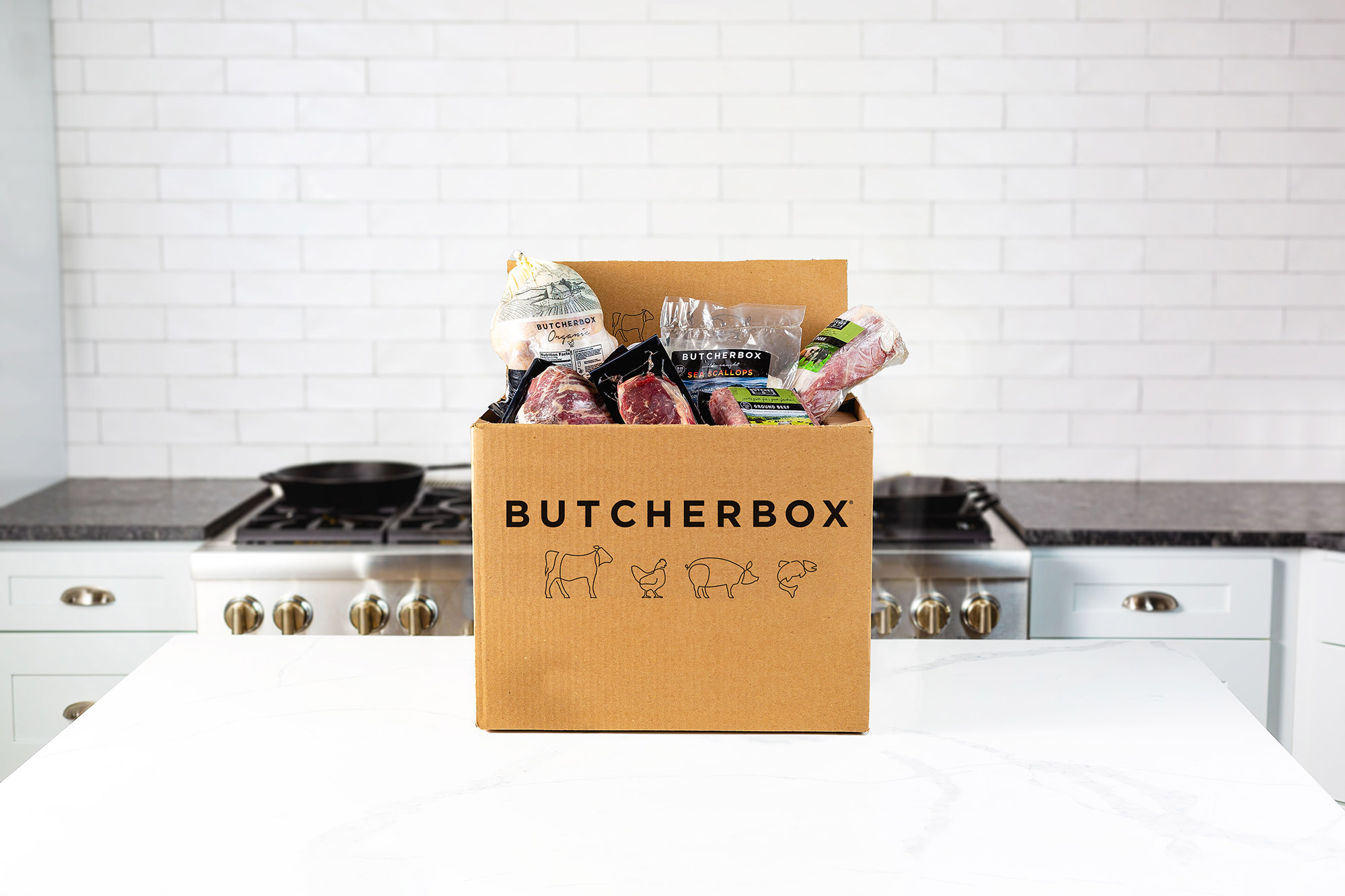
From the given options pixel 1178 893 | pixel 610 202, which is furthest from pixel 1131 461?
pixel 1178 893

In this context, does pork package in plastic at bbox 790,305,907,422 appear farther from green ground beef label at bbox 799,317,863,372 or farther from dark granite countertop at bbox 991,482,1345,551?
dark granite countertop at bbox 991,482,1345,551

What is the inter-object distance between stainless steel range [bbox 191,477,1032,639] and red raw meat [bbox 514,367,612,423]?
4.18 feet

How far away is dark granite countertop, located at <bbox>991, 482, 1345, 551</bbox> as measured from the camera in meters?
2.19

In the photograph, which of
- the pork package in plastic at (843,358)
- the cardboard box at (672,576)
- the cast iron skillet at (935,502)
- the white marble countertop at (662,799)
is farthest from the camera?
the cast iron skillet at (935,502)

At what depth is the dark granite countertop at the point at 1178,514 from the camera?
2.19 meters

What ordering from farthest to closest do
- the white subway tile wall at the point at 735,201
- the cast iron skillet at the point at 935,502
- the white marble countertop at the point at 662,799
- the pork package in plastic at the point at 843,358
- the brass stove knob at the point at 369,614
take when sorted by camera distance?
the white subway tile wall at the point at 735,201 → the cast iron skillet at the point at 935,502 → the brass stove knob at the point at 369,614 → the pork package in plastic at the point at 843,358 → the white marble countertop at the point at 662,799

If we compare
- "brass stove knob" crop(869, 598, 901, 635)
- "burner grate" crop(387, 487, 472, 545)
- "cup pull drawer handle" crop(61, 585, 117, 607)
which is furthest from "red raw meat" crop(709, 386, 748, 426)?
"cup pull drawer handle" crop(61, 585, 117, 607)

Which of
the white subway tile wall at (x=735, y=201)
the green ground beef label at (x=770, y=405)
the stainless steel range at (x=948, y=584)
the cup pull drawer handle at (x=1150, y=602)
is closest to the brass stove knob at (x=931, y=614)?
the stainless steel range at (x=948, y=584)

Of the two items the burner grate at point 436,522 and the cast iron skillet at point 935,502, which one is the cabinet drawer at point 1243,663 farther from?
the burner grate at point 436,522

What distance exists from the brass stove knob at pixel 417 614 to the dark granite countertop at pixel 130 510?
44 cm

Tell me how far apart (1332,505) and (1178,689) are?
168 centimetres

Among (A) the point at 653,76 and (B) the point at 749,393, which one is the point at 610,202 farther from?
(B) the point at 749,393

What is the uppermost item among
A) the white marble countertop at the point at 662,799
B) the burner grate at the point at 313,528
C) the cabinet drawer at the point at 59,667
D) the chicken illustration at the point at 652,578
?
the chicken illustration at the point at 652,578

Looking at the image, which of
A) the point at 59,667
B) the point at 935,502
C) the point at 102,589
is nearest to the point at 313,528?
the point at 102,589
